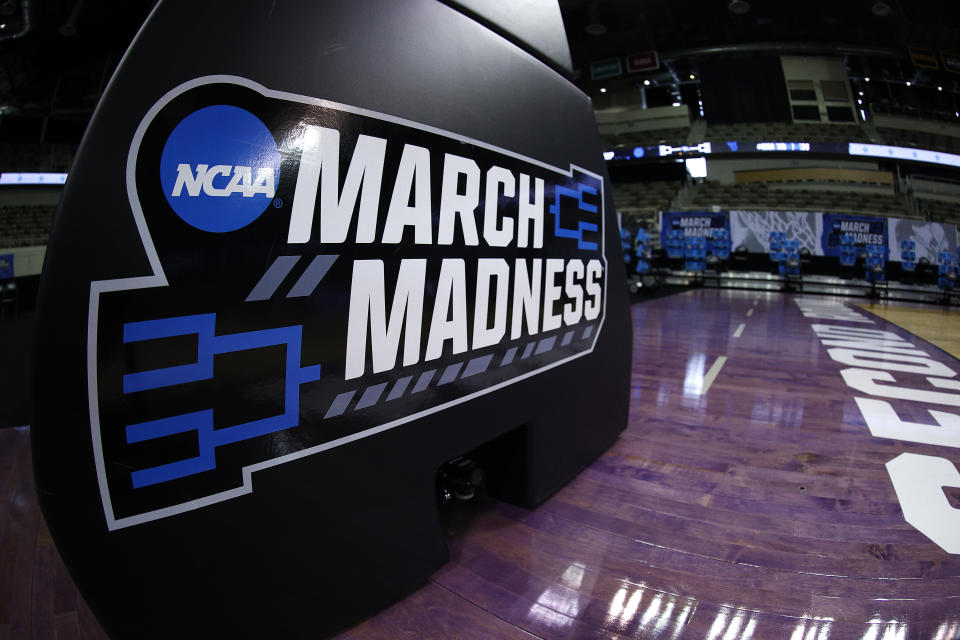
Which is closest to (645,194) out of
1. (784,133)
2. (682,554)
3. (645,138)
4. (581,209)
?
(645,138)

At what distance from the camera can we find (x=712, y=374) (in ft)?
10.5

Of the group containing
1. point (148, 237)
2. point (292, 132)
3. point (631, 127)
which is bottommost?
point (148, 237)

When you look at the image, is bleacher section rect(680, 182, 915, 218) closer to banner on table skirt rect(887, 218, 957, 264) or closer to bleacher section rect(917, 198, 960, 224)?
bleacher section rect(917, 198, 960, 224)

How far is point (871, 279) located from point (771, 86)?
1133cm

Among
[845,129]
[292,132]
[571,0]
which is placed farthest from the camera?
[845,129]

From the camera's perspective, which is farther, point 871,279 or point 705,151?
point 705,151

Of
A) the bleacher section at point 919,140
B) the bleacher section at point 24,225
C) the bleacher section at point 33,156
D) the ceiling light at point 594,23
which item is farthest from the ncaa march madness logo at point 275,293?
the bleacher section at point 919,140

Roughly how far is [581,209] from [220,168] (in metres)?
1.23

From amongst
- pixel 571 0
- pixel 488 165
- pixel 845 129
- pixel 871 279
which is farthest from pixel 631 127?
pixel 488 165

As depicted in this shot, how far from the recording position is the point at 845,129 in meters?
17.5

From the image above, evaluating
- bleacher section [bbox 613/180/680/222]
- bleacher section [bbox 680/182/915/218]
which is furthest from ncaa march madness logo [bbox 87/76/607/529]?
bleacher section [bbox 613/180/680/222]

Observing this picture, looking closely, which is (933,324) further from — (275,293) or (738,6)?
(738,6)

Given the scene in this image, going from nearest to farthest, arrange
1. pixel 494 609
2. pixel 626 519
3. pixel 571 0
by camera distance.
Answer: pixel 494 609, pixel 626 519, pixel 571 0

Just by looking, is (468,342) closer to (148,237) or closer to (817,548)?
(148,237)
